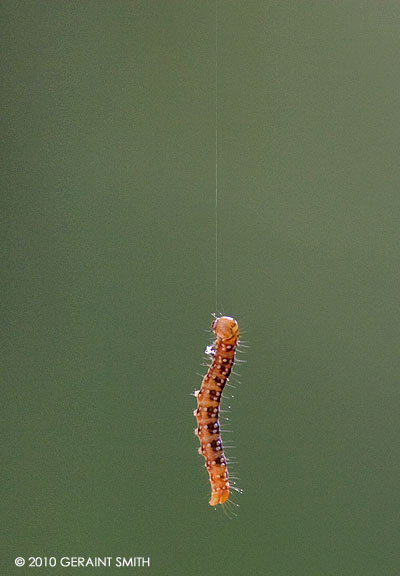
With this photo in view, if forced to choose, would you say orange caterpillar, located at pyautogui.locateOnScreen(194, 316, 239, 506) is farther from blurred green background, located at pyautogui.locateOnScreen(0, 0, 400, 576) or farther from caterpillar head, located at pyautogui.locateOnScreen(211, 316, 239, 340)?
blurred green background, located at pyautogui.locateOnScreen(0, 0, 400, 576)

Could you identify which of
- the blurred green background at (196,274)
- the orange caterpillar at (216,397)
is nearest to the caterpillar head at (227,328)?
the orange caterpillar at (216,397)

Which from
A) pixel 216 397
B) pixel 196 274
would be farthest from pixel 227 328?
pixel 196 274

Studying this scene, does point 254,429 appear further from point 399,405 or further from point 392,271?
point 392,271

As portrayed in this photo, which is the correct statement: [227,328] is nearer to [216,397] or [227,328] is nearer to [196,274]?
[216,397]

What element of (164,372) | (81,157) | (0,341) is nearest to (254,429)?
(164,372)

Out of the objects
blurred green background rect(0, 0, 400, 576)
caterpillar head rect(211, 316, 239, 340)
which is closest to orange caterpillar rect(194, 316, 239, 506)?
caterpillar head rect(211, 316, 239, 340)

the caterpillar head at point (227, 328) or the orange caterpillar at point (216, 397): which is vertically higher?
the caterpillar head at point (227, 328)

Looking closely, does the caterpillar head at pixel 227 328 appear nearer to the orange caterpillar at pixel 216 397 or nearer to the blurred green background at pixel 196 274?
the orange caterpillar at pixel 216 397
